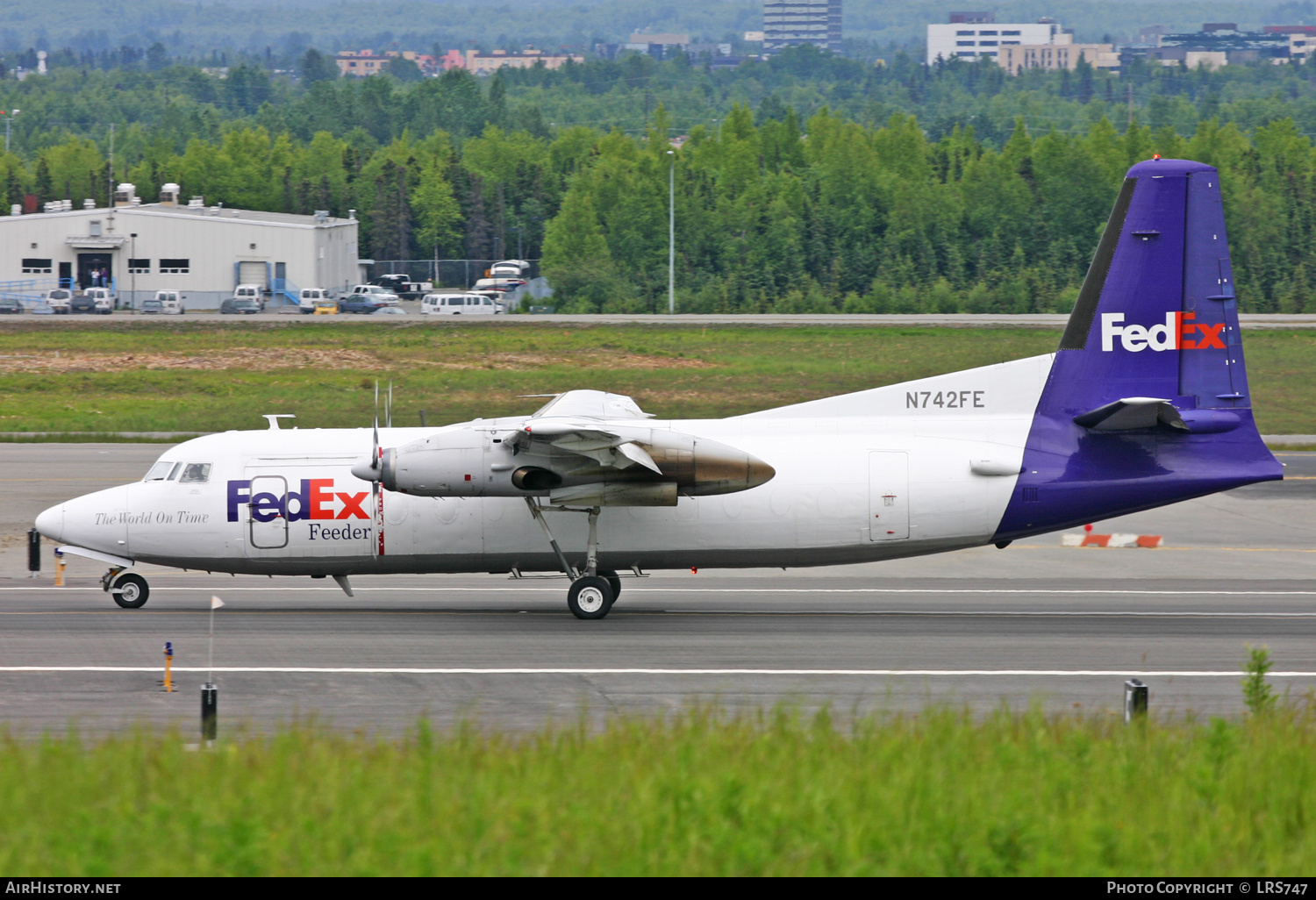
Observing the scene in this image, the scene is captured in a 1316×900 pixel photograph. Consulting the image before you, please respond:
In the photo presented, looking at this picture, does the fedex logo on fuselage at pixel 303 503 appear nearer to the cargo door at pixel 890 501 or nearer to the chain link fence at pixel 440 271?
the cargo door at pixel 890 501

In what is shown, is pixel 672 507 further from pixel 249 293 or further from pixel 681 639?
pixel 249 293

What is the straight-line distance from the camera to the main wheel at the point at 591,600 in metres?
21.0

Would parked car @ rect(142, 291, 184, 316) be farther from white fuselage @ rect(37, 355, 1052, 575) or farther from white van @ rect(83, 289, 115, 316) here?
white fuselage @ rect(37, 355, 1052, 575)

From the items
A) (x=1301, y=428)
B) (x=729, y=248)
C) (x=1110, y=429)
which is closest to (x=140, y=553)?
(x=1110, y=429)

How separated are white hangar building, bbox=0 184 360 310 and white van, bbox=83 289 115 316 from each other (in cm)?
821

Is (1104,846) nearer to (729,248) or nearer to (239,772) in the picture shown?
(239,772)

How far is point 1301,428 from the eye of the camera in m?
45.2

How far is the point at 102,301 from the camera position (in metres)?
85.6

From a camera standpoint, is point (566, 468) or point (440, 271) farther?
point (440, 271)

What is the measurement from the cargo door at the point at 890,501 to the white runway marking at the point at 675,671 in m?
3.50

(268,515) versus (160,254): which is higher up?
(160,254)

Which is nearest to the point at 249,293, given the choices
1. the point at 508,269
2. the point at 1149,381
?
the point at 508,269

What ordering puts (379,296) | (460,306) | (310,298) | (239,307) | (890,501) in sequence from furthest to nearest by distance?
(310,298), (379,296), (239,307), (460,306), (890,501)

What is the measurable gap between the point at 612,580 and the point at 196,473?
6.72 m
